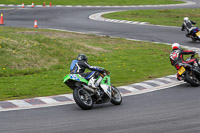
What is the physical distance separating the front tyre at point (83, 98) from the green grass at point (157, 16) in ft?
89.2

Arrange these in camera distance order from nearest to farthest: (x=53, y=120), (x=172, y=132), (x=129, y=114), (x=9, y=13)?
1. (x=172, y=132)
2. (x=53, y=120)
3. (x=129, y=114)
4. (x=9, y=13)

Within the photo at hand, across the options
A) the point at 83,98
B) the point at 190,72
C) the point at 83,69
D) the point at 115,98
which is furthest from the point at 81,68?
the point at 190,72

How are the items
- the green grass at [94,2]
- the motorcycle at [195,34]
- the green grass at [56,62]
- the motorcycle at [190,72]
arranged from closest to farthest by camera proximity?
the green grass at [56,62], the motorcycle at [190,72], the motorcycle at [195,34], the green grass at [94,2]

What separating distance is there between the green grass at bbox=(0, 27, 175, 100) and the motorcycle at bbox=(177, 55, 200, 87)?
185cm

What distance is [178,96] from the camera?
1366cm

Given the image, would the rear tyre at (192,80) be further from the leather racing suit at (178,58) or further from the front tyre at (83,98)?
the front tyre at (83,98)

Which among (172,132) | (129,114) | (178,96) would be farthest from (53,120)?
(178,96)

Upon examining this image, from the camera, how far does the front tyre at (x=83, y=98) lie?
11438mm

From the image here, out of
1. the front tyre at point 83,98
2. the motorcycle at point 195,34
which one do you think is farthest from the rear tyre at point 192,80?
the motorcycle at point 195,34

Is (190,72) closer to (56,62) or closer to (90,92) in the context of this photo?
(90,92)

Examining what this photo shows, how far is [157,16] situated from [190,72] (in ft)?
98.9

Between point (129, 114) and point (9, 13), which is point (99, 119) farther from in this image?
point (9, 13)

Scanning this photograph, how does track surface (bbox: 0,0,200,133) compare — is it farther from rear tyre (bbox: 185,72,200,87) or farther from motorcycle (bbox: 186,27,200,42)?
motorcycle (bbox: 186,27,200,42)

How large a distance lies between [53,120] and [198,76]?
679cm
